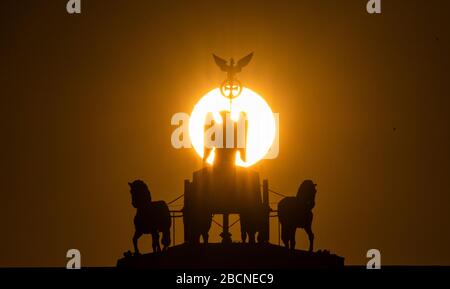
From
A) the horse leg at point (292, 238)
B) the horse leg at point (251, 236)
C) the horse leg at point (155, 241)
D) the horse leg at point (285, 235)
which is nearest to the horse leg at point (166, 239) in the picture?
the horse leg at point (155, 241)

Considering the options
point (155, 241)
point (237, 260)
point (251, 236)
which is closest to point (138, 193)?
point (155, 241)

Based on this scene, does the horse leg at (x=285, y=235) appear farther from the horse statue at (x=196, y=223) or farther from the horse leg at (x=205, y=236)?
the horse leg at (x=205, y=236)

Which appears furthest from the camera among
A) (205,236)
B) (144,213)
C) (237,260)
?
(205,236)

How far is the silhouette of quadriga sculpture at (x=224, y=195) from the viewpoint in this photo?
38.3 m

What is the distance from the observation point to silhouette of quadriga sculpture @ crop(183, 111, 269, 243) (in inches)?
1507

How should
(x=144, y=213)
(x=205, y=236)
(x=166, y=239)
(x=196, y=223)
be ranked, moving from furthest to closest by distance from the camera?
(x=205, y=236) < (x=196, y=223) < (x=166, y=239) < (x=144, y=213)

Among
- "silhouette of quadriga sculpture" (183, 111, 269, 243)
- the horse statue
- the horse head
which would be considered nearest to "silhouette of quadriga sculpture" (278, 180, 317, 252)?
"silhouette of quadriga sculpture" (183, 111, 269, 243)

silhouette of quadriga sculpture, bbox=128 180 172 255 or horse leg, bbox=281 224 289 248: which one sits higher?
silhouette of quadriga sculpture, bbox=128 180 172 255

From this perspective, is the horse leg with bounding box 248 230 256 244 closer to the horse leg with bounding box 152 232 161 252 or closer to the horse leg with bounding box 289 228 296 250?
the horse leg with bounding box 289 228 296 250

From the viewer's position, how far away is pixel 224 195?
38.2 m

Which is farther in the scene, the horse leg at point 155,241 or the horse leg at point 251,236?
the horse leg at point 251,236

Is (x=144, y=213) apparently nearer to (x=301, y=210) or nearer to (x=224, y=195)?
(x=224, y=195)

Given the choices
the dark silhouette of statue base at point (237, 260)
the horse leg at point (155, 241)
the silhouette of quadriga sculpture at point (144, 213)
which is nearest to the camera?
the dark silhouette of statue base at point (237, 260)
